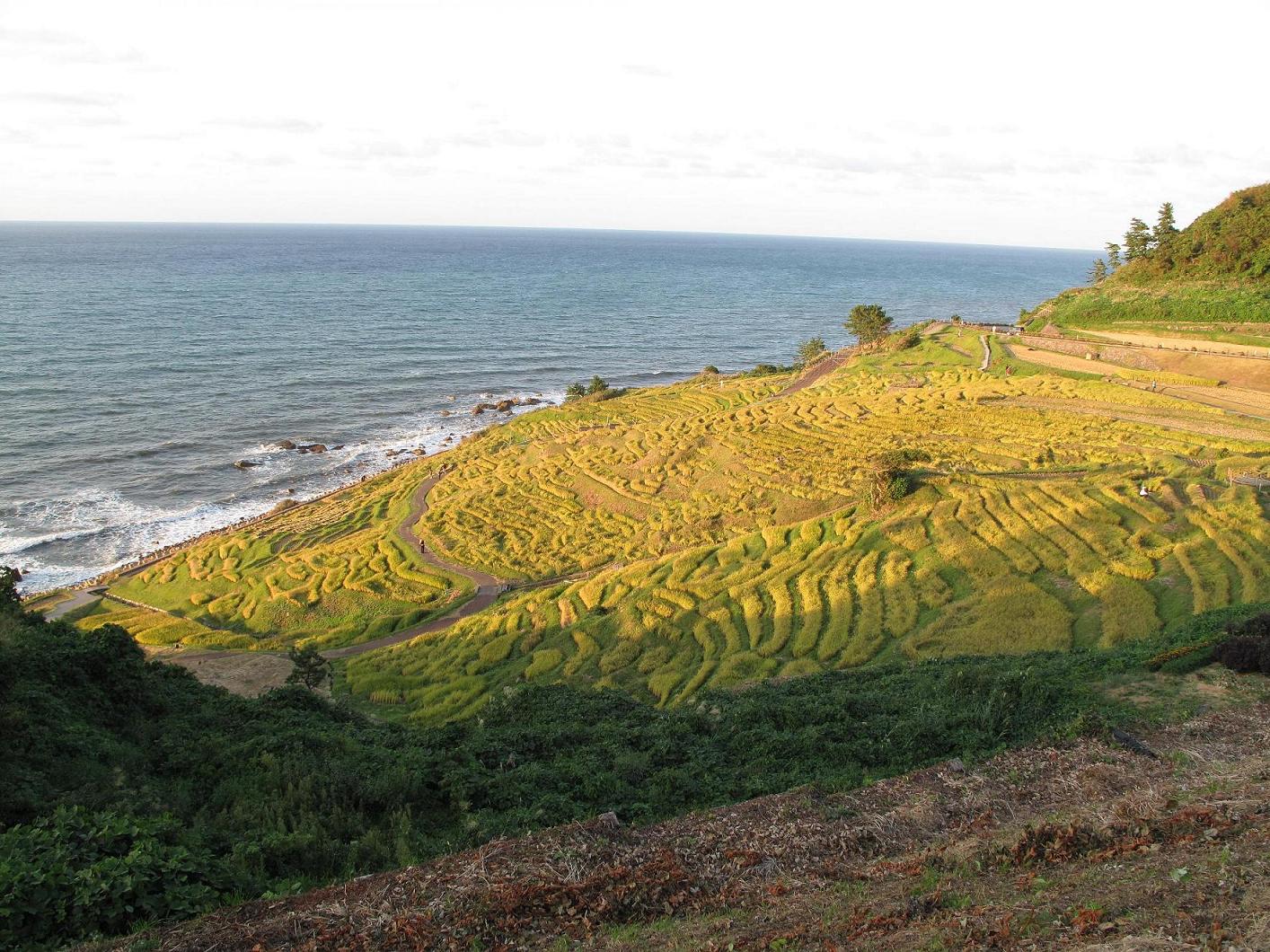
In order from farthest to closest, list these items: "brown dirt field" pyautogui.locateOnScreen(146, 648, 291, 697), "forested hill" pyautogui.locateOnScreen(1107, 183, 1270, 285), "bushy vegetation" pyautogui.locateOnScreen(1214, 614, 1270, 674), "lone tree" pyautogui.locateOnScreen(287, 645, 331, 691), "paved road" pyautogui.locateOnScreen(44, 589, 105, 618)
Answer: "forested hill" pyautogui.locateOnScreen(1107, 183, 1270, 285) < "paved road" pyautogui.locateOnScreen(44, 589, 105, 618) < "brown dirt field" pyautogui.locateOnScreen(146, 648, 291, 697) < "lone tree" pyautogui.locateOnScreen(287, 645, 331, 691) < "bushy vegetation" pyautogui.locateOnScreen(1214, 614, 1270, 674)

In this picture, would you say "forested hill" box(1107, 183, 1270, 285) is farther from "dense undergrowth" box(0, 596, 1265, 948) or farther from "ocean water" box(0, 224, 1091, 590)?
"dense undergrowth" box(0, 596, 1265, 948)

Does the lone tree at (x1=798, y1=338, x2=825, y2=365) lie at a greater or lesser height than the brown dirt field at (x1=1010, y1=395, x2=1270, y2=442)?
greater

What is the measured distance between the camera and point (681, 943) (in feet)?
39.3

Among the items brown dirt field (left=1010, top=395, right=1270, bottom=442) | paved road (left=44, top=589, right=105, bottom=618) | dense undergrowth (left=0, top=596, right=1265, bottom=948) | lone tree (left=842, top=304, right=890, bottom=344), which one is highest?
lone tree (left=842, top=304, right=890, bottom=344)

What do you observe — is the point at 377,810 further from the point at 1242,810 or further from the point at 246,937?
the point at 1242,810

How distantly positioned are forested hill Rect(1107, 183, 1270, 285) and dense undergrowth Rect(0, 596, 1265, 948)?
79.4 meters

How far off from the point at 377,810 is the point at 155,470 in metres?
Answer: 67.4

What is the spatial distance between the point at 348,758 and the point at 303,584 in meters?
31.0

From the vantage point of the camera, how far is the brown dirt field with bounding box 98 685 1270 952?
11625 millimetres

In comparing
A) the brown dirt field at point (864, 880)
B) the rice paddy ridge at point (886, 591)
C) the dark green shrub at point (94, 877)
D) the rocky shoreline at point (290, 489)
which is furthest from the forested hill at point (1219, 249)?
the dark green shrub at point (94, 877)

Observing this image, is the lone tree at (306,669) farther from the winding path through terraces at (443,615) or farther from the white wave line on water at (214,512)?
the white wave line on water at (214,512)

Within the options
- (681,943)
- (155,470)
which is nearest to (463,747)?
(681,943)

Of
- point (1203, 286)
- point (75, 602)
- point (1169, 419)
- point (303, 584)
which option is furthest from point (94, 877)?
point (1203, 286)

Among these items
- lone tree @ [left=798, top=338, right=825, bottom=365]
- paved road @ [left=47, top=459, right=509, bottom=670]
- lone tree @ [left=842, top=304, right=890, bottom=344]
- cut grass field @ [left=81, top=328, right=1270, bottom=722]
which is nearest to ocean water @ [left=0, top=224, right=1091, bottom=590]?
paved road @ [left=47, top=459, right=509, bottom=670]
